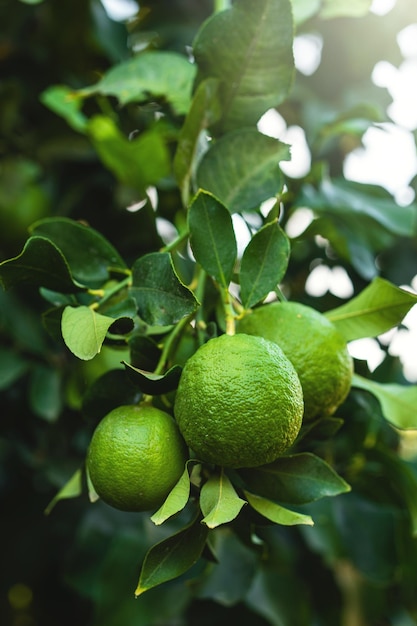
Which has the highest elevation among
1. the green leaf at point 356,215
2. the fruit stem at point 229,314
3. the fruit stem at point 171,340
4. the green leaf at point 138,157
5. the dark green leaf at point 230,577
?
the fruit stem at point 229,314

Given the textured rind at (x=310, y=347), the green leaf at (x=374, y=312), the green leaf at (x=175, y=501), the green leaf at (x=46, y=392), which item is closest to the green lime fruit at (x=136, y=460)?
the green leaf at (x=175, y=501)

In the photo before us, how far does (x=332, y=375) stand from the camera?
648 millimetres

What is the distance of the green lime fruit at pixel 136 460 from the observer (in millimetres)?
573

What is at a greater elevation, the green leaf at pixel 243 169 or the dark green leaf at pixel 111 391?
the green leaf at pixel 243 169

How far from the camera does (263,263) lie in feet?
2.13

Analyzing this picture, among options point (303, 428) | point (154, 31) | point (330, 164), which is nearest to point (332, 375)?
point (303, 428)

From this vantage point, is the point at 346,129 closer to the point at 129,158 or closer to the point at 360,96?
the point at 360,96

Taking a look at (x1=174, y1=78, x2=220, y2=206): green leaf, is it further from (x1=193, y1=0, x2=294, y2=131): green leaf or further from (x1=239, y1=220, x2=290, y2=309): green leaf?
(x1=239, y1=220, x2=290, y2=309): green leaf

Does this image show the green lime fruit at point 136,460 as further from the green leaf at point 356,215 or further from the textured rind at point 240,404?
the green leaf at point 356,215

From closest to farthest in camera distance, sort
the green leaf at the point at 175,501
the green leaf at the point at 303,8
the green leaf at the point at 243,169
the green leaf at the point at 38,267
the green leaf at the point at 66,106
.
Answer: the green leaf at the point at 175,501
the green leaf at the point at 38,267
the green leaf at the point at 243,169
the green leaf at the point at 303,8
the green leaf at the point at 66,106

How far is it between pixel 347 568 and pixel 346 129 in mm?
1052

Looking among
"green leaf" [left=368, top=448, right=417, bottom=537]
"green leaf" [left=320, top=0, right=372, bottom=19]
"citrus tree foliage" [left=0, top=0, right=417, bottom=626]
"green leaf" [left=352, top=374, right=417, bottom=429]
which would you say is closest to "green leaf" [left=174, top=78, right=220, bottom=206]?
"citrus tree foliage" [left=0, top=0, right=417, bottom=626]

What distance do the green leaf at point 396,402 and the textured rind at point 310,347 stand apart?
0.11 m

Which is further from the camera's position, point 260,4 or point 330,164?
point 330,164
